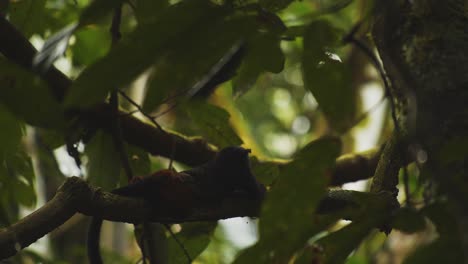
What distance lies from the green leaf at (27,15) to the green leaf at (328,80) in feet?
5.24

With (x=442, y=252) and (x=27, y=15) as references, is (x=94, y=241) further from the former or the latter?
(x=442, y=252)

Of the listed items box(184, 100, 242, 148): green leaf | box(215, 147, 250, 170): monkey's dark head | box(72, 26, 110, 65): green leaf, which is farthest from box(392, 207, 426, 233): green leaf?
box(72, 26, 110, 65): green leaf

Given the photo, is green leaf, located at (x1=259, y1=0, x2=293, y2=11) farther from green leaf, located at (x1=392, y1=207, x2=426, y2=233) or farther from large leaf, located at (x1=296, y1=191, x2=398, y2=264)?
green leaf, located at (x1=392, y1=207, x2=426, y2=233)

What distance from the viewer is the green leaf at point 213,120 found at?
295cm

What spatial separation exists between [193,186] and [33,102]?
1839 millimetres

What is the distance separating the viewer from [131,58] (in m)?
1.10

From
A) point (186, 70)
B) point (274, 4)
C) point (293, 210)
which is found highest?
point (186, 70)

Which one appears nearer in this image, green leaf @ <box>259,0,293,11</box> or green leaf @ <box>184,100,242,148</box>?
green leaf @ <box>259,0,293,11</box>

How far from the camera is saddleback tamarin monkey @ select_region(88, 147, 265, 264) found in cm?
249

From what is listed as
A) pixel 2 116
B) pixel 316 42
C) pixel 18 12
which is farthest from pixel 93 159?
pixel 316 42

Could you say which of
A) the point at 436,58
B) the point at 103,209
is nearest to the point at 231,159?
the point at 103,209

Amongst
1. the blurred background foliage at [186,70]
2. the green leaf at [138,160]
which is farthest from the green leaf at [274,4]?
the green leaf at [138,160]

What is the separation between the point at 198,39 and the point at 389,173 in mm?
1284

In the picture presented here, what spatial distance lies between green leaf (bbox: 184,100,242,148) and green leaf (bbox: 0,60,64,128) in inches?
65.8
